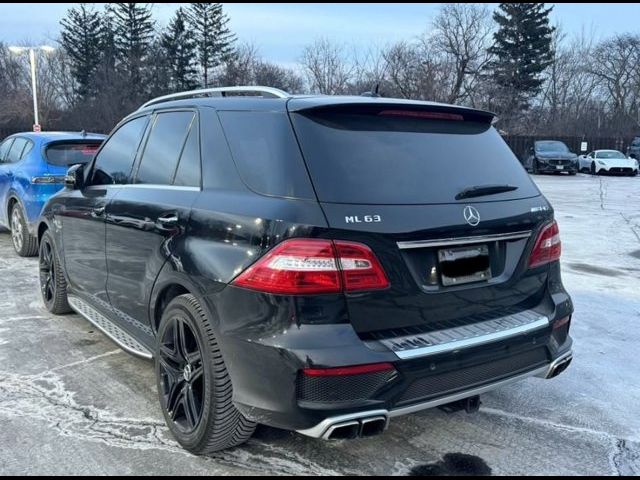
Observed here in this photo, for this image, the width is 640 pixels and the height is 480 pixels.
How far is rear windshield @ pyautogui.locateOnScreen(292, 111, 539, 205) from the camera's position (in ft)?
8.58

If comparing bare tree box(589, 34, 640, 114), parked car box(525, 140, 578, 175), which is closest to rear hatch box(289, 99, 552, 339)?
parked car box(525, 140, 578, 175)

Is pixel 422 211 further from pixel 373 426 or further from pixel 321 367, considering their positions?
pixel 373 426

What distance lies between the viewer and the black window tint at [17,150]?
8078 mm

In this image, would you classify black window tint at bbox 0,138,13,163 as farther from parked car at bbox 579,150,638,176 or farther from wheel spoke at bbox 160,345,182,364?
parked car at bbox 579,150,638,176

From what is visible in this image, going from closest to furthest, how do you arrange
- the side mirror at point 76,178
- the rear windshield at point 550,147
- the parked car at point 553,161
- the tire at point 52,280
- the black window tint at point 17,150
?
the side mirror at point 76,178
the tire at point 52,280
the black window tint at point 17,150
the parked car at point 553,161
the rear windshield at point 550,147

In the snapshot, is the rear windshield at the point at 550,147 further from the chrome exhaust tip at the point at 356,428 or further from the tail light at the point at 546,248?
the chrome exhaust tip at the point at 356,428

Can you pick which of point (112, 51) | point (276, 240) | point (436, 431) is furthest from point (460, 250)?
point (112, 51)

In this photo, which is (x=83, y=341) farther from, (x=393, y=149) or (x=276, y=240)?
(x=393, y=149)

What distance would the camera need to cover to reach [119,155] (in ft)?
13.8

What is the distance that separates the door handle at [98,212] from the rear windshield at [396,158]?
196 centimetres

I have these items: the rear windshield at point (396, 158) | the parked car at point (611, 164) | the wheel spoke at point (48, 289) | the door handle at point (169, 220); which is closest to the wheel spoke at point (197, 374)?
the door handle at point (169, 220)

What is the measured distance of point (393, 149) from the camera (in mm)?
2824

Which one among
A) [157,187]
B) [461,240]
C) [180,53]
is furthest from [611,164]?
[180,53]

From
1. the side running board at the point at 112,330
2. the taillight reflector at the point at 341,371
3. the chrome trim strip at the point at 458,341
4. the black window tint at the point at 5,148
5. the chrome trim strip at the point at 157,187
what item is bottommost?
the side running board at the point at 112,330
